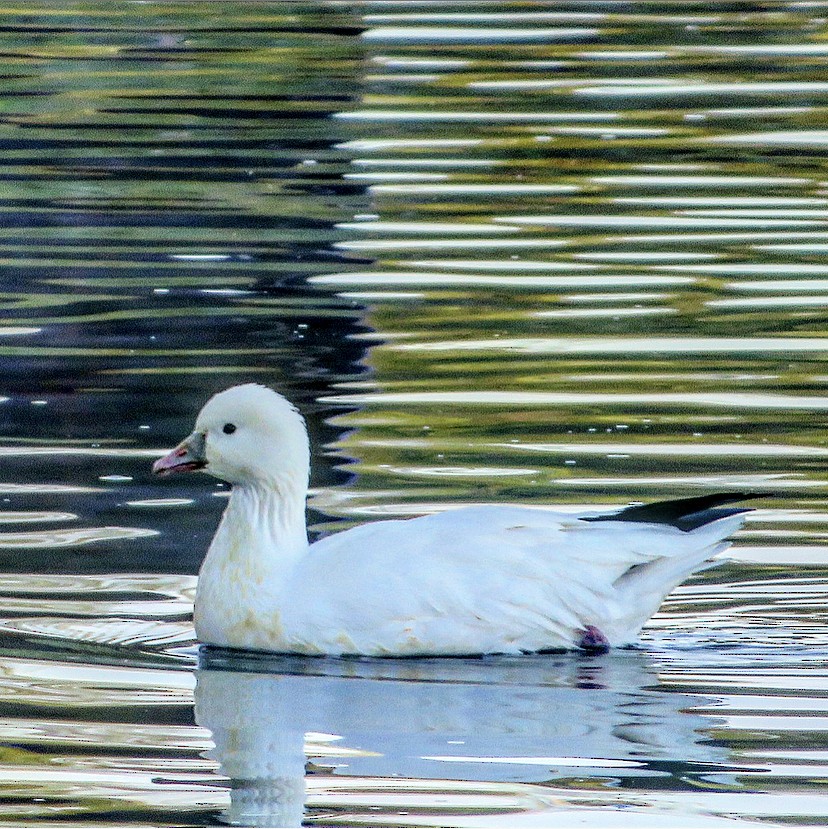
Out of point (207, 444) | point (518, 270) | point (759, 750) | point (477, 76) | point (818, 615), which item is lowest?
point (759, 750)

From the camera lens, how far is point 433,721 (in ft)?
23.4

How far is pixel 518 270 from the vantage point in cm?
1351

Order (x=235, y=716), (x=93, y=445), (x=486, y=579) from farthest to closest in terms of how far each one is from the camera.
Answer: (x=93, y=445) → (x=486, y=579) → (x=235, y=716)

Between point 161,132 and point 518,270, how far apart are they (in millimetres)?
5509

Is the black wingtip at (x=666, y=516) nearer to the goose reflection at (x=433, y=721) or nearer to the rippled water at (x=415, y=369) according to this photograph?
the rippled water at (x=415, y=369)

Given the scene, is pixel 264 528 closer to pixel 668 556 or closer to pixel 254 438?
pixel 254 438

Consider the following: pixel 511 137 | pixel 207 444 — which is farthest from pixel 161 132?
pixel 207 444

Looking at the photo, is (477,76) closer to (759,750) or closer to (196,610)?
(196,610)

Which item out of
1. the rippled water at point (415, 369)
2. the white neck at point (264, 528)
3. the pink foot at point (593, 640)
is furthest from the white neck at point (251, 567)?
the pink foot at point (593, 640)

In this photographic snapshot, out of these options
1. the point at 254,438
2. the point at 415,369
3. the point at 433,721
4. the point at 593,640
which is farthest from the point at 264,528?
the point at 415,369

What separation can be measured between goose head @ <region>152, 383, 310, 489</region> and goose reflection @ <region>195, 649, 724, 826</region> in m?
0.66

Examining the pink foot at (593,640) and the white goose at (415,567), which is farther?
the pink foot at (593,640)

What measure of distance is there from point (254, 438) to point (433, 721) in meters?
1.51

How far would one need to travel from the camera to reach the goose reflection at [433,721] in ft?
21.9
